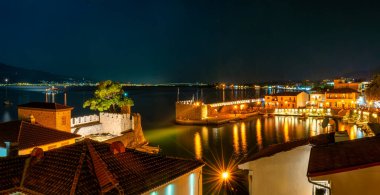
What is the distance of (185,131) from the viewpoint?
140 feet

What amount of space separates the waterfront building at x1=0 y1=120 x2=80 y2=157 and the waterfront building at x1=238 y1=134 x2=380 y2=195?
31.2ft

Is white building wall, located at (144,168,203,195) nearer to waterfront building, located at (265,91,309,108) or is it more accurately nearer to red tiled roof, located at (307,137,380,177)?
red tiled roof, located at (307,137,380,177)

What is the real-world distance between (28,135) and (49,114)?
4.19 m

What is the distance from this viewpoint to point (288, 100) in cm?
6250

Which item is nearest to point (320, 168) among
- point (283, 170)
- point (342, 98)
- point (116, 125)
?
point (283, 170)

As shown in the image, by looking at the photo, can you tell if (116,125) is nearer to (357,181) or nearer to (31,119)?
(31,119)

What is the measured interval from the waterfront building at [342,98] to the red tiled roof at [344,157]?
5832 centimetres

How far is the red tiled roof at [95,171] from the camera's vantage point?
6492mm

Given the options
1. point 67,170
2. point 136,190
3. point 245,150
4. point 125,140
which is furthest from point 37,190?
point 245,150

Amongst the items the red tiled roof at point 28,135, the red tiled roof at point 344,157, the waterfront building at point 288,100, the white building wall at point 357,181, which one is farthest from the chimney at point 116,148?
the waterfront building at point 288,100

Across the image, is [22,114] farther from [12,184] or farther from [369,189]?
[369,189]

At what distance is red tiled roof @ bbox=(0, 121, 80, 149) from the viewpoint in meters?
13.6

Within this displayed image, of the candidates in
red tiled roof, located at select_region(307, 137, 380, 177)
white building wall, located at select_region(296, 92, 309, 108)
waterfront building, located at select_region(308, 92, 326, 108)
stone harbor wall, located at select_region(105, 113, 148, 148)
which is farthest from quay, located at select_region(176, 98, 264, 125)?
red tiled roof, located at select_region(307, 137, 380, 177)

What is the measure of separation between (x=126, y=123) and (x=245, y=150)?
41.7 feet
